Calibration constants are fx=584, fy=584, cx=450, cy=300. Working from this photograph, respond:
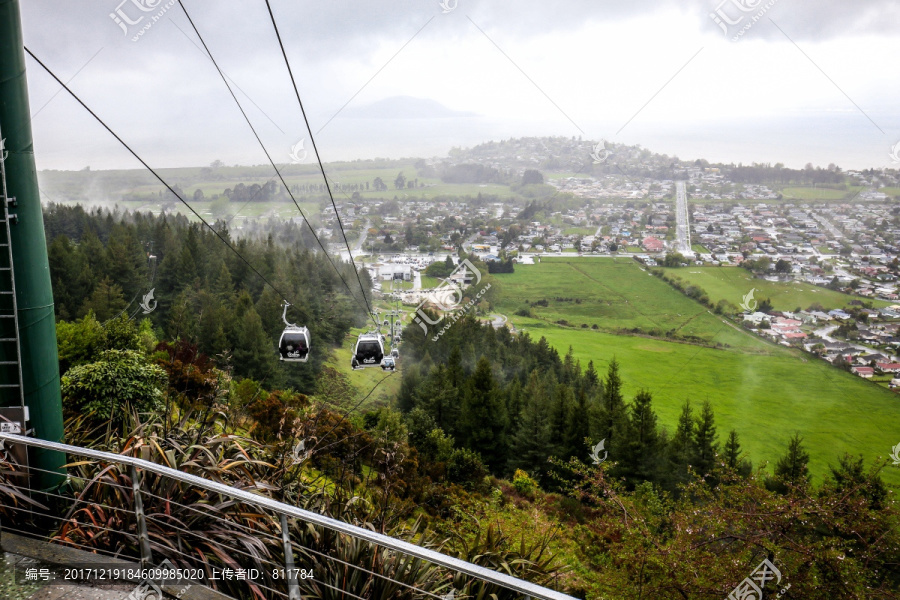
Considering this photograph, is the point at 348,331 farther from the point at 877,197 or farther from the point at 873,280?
the point at 877,197

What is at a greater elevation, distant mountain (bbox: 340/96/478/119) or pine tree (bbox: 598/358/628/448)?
distant mountain (bbox: 340/96/478/119)

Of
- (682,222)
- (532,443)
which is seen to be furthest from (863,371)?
(532,443)

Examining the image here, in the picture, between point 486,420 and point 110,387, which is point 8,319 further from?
point 486,420

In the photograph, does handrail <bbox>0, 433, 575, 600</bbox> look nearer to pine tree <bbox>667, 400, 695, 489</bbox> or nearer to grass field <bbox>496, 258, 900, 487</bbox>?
pine tree <bbox>667, 400, 695, 489</bbox>

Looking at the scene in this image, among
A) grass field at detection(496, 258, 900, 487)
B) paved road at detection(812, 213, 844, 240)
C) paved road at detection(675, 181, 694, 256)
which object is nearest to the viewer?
grass field at detection(496, 258, 900, 487)

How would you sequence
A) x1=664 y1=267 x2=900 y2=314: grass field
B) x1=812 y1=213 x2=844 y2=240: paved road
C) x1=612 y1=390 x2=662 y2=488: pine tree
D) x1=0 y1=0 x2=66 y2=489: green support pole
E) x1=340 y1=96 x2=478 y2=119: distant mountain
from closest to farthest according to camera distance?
x1=0 y1=0 x2=66 y2=489: green support pole → x1=612 y1=390 x2=662 y2=488: pine tree → x1=664 y1=267 x2=900 y2=314: grass field → x1=812 y1=213 x2=844 y2=240: paved road → x1=340 y1=96 x2=478 y2=119: distant mountain

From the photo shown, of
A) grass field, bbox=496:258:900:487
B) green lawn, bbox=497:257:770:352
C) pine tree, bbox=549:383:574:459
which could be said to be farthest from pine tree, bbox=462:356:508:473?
green lawn, bbox=497:257:770:352
